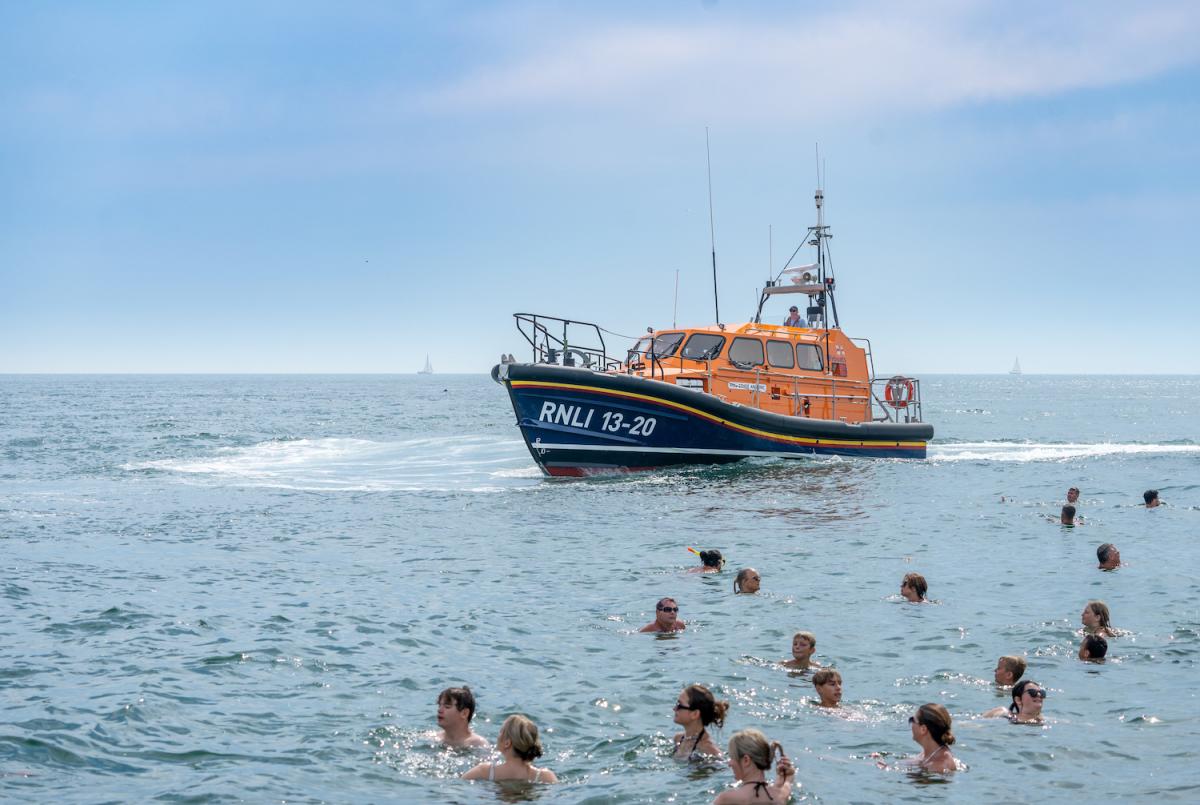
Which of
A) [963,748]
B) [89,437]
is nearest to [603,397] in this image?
[963,748]

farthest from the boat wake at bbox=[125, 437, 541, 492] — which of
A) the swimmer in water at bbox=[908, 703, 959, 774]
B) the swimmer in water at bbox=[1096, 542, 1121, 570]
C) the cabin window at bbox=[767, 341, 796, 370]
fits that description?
the swimmer in water at bbox=[908, 703, 959, 774]

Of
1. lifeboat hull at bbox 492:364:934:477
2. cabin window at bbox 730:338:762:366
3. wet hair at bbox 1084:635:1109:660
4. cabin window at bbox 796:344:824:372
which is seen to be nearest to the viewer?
wet hair at bbox 1084:635:1109:660

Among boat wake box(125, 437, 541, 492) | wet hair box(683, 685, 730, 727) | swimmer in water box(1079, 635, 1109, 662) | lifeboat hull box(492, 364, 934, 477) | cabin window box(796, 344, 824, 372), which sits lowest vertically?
swimmer in water box(1079, 635, 1109, 662)

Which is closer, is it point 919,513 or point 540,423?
point 919,513

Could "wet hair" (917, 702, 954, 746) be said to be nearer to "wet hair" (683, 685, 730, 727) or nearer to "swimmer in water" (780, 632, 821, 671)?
"wet hair" (683, 685, 730, 727)

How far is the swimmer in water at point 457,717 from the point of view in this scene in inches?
341

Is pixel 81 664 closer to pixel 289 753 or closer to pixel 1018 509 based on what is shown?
pixel 289 753

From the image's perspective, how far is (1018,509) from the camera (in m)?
23.3

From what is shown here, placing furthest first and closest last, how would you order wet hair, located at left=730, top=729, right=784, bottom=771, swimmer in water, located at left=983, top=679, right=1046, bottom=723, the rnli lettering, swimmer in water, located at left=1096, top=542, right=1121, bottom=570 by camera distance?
the rnli lettering → swimmer in water, located at left=1096, top=542, right=1121, bottom=570 → swimmer in water, located at left=983, top=679, right=1046, bottom=723 → wet hair, located at left=730, top=729, right=784, bottom=771

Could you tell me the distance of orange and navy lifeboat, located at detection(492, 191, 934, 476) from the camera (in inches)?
995

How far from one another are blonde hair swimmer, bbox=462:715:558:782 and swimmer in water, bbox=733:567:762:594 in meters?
6.55

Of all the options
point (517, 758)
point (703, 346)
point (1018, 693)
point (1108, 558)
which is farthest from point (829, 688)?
point (703, 346)

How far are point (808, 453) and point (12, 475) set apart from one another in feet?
74.2

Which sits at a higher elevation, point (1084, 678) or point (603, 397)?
point (603, 397)
